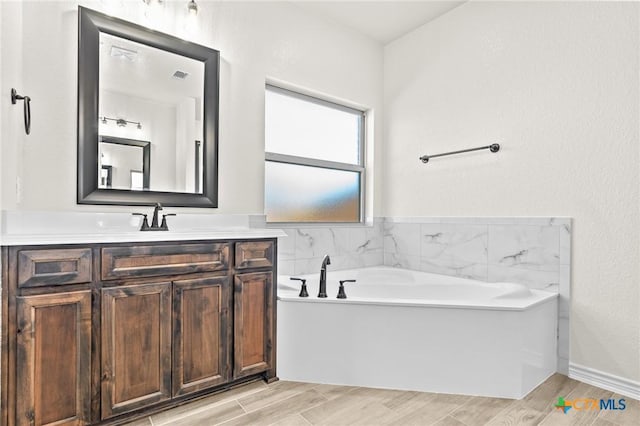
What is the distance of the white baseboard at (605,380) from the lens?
78.7 inches

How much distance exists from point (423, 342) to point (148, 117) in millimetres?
2070

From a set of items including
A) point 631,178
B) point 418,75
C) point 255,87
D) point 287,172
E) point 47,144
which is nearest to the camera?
point 47,144

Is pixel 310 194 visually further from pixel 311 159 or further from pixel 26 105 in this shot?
pixel 26 105

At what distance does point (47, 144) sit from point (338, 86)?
84.2 inches

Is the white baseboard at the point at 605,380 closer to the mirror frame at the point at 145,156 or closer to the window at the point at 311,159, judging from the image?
the window at the point at 311,159

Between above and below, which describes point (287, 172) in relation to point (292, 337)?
above

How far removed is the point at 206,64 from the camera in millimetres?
2346

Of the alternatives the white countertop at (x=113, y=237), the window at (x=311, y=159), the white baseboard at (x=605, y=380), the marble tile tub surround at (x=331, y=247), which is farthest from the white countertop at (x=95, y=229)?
the white baseboard at (x=605, y=380)

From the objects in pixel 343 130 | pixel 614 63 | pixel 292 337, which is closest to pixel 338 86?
pixel 343 130

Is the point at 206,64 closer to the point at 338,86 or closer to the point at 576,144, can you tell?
the point at 338,86

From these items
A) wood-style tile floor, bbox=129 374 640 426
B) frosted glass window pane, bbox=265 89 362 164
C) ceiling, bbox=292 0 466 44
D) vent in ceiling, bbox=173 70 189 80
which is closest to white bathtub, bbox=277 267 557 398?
wood-style tile floor, bbox=129 374 640 426

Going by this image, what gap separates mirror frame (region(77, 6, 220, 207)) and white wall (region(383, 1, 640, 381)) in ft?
5.78

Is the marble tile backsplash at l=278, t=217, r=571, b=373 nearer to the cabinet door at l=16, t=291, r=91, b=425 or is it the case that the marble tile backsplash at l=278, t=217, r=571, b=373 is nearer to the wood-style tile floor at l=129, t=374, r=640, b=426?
the wood-style tile floor at l=129, t=374, r=640, b=426

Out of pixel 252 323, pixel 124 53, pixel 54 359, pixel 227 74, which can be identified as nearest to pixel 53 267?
pixel 54 359
